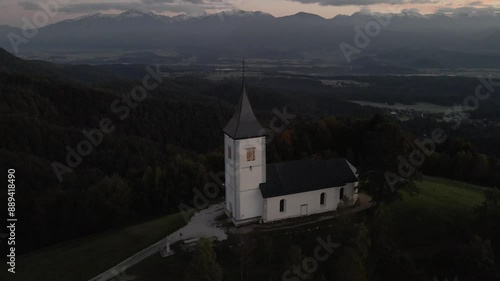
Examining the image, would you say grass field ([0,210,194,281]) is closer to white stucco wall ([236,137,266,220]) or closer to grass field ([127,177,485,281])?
grass field ([127,177,485,281])

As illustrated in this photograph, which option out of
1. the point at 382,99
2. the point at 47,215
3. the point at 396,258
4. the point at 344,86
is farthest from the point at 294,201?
the point at 344,86

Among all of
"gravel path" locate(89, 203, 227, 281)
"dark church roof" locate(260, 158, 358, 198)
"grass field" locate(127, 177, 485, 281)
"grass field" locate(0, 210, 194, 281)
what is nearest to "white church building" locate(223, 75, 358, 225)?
"dark church roof" locate(260, 158, 358, 198)

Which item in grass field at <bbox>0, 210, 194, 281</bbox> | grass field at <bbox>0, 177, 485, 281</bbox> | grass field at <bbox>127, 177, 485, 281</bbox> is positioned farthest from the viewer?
grass field at <bbox>0, 210, 194, 281</bbox>

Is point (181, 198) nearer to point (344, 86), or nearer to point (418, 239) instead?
point (418, 239)

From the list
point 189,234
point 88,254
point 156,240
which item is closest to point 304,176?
point 189,234

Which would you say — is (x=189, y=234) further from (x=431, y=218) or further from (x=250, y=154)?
(x=431, y=218)

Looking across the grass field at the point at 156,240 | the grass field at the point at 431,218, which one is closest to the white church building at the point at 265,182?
the grass field at the point at 431,218

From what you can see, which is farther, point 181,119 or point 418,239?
point 181,119
